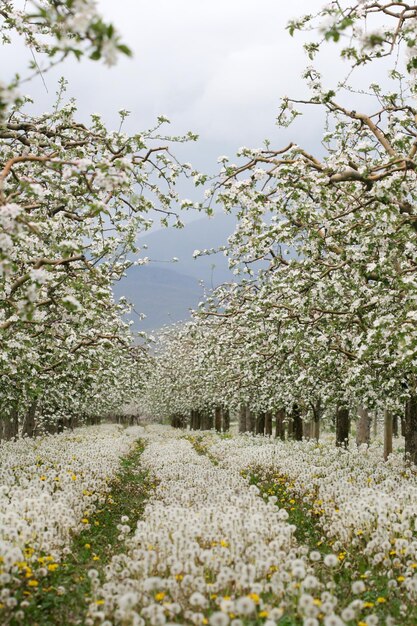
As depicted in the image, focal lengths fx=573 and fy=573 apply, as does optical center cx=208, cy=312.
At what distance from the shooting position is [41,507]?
32.9 feet

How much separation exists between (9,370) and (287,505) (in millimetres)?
7883

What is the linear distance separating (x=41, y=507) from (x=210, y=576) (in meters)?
3.76

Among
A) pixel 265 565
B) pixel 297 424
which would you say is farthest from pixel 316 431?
pixel 265 565

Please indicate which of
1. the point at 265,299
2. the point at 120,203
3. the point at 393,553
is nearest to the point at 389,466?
the point at 265,299

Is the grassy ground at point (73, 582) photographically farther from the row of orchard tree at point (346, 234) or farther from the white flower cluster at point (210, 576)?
the row of orchard tree at point (346, 234)

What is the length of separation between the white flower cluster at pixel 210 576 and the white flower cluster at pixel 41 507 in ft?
3.32

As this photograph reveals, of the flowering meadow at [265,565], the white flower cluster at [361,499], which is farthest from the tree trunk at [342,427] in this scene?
the flowering meadow at [265,565]

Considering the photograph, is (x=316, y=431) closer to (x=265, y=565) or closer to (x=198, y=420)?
(x=265, y=565)

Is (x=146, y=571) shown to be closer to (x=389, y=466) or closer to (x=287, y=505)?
(x=287, y=505)

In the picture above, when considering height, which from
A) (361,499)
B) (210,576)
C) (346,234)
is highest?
(346,234)

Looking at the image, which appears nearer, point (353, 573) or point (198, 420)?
point (353, 573)

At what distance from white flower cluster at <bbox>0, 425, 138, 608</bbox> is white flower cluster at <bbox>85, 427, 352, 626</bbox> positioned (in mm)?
1012

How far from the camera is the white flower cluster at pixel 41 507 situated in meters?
7.32

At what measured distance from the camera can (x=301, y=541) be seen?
37.9ft
